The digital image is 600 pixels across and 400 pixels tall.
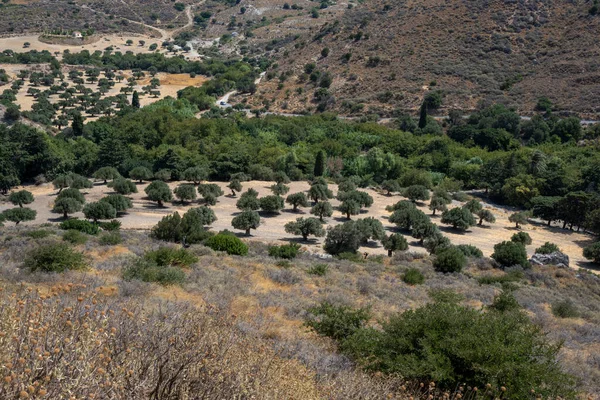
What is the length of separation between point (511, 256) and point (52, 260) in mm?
23660

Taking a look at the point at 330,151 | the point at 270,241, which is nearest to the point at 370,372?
A: the point at 270,241

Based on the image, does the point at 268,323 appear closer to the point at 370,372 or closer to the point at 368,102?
the point at 370,372

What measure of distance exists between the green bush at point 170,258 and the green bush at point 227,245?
17.7 ft

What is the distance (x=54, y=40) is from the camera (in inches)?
4673

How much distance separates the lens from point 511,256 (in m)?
26.7

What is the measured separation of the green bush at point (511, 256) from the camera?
2664 cm

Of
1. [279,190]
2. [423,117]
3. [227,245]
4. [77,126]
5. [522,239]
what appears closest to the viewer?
[227,245]

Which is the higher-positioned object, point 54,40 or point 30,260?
point 54,40

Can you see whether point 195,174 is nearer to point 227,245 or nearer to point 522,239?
point 227,245

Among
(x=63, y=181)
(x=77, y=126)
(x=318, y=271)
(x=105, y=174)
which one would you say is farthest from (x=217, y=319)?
(x=77, y=126)

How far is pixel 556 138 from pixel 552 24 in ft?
102

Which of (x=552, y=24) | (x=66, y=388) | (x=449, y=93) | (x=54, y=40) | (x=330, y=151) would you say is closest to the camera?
(x=66, y=388)

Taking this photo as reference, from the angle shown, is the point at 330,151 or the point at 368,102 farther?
the point at 368,102

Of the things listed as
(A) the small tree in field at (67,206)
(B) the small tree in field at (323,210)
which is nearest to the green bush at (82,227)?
(A) the small tree in field at (67,206)
